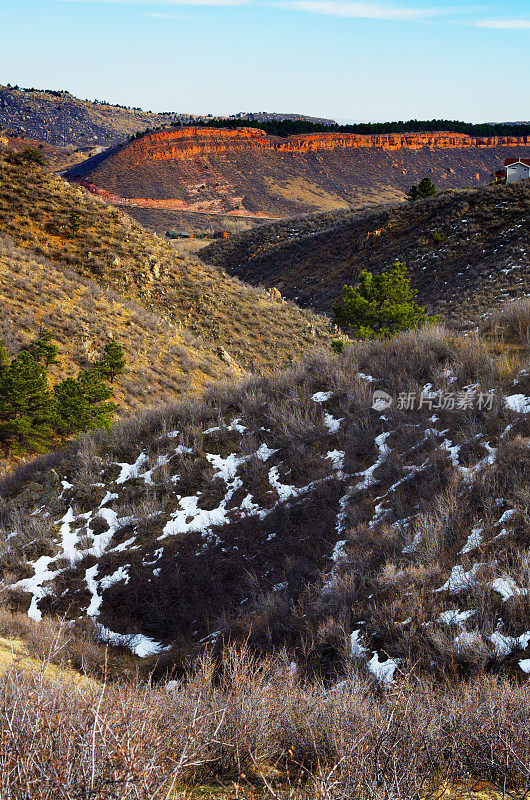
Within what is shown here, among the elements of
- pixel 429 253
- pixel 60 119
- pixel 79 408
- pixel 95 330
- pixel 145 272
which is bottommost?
pixel 79 408

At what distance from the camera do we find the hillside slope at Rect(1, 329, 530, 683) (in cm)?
432

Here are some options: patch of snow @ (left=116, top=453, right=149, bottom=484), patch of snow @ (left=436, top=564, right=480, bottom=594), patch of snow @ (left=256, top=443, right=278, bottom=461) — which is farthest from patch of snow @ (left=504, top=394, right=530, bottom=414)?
patch of snow @ (left=116, top=453, right=149, bottom=484)

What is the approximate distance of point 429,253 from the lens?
4178 cm

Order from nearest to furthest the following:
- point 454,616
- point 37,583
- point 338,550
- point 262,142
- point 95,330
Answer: point 454,616 → point 338,550 → point 37,583 → point 95,330 → point 262,142

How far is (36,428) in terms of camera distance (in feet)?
43.1

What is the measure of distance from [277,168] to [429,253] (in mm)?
82101

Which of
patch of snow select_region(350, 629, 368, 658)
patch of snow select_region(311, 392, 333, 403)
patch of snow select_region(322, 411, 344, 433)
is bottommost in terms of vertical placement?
patch of snow select_region(350, 629, 368, 658)

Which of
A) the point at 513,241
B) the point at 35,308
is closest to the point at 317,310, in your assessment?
the point at 513,241

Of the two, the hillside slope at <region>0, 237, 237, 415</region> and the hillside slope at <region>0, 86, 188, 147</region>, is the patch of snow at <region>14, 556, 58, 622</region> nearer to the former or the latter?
the hillside slope at <region>0, 237, 237, 415</region>

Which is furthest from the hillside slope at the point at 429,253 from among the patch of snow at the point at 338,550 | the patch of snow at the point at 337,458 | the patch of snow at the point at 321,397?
the patch of snow at the point at 338,550

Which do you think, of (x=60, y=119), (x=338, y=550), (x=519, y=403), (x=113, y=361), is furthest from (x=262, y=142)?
(x=338, y=550)

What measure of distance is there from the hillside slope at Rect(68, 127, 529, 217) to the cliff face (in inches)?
8.8

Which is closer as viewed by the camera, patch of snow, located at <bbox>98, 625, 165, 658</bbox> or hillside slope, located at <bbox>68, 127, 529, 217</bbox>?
patch of snow, located at <bbox>98, 625, 165, 658</bbox>

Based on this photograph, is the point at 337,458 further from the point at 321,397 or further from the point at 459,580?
the point at 459,580
